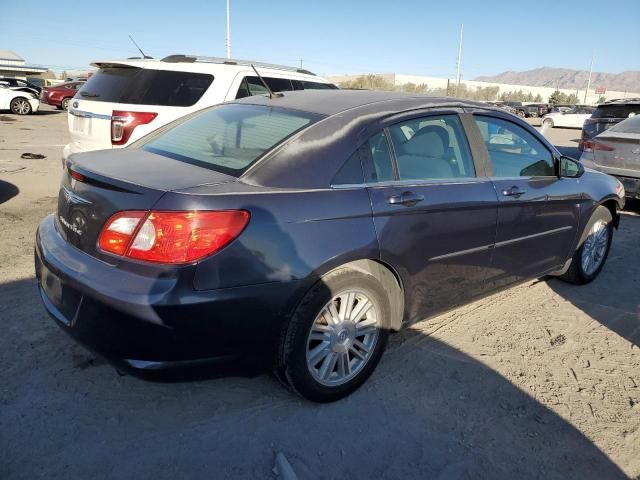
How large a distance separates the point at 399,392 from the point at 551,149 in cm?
244

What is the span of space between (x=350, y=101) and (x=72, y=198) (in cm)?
166

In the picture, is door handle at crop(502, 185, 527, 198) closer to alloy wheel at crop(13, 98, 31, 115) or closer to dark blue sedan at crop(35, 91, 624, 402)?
dark blue sedan at crop(35, 91, 624, 402)

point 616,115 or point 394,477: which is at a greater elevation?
point 616,115

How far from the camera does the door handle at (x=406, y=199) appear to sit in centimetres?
277

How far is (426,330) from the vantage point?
3660 millimetres

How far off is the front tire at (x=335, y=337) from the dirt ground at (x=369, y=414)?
5.7 inches

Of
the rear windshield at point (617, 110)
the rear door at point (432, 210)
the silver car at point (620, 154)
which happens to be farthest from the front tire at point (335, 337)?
the rear windshield at point (617, 110)

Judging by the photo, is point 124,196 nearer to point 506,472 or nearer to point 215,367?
point 215,367

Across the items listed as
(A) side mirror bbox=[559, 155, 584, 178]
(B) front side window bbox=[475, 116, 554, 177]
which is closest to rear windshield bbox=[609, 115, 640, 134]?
(A) side mirror bbox=[559, 155, 584, 178]

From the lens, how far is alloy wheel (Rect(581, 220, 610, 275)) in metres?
4.63

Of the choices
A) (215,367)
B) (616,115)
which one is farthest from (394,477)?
(616,115)

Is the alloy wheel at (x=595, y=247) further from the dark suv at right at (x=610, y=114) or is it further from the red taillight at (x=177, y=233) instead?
the dark suv at right at (x=610, y=114)

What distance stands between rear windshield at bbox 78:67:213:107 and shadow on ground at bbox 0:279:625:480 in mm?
3158

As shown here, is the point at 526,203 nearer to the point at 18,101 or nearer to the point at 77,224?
the point at 77,224
